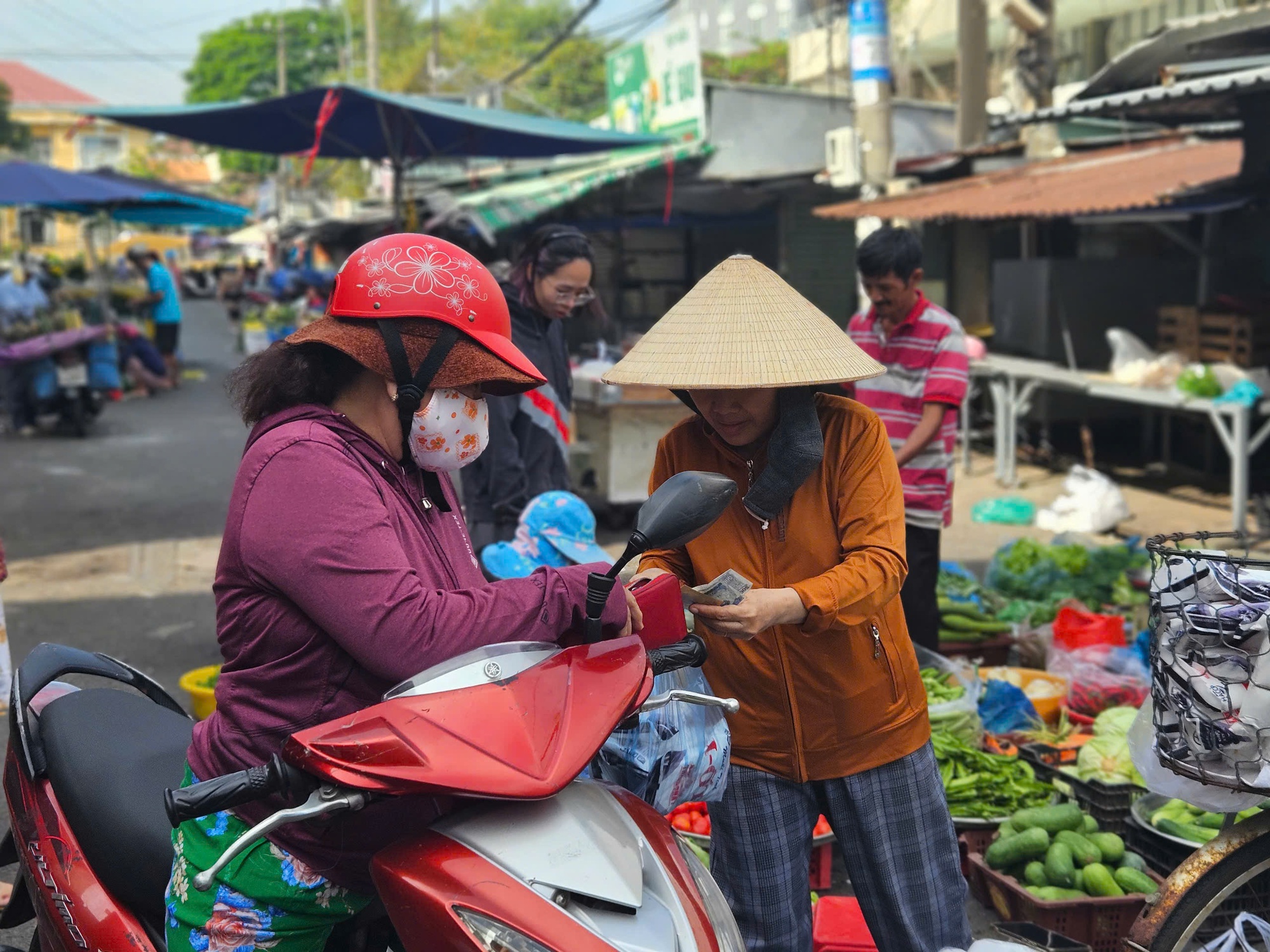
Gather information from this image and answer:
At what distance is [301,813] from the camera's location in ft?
5.09

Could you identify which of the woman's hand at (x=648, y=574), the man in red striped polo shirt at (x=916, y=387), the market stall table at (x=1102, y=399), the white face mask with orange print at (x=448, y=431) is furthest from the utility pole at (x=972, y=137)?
the white face mask with orange print at (x=448, y=431)

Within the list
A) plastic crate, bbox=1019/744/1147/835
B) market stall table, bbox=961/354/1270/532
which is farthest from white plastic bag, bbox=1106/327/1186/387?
plastic crate, bbox=1019/744/1147/835

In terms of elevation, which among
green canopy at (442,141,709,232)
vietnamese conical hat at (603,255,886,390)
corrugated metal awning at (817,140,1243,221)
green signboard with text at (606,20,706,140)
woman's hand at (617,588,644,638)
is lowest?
woman's hand at (617,588,644,638)

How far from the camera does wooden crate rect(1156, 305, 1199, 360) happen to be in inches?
359

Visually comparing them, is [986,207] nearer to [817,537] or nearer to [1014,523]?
[1014,523]

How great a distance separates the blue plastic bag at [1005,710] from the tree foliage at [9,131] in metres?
52.7

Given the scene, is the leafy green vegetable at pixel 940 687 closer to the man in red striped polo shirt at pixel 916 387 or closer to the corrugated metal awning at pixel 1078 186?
the man in red striped polo shirt at pixel 916 387

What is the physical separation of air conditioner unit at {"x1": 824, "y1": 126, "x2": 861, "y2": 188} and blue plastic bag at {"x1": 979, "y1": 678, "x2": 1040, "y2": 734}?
26.7ft

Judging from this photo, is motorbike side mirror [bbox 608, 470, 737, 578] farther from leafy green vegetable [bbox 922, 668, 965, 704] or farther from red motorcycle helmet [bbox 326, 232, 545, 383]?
leafy green vegetable [bbox 922, 668, 965, 704]

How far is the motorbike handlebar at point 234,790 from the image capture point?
1.57 metres

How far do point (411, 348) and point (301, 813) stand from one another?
29.5 inches

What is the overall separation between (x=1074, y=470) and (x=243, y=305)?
76.4 ft

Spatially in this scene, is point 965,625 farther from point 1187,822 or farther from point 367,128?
point 367,128

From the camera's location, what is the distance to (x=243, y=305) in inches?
1112
